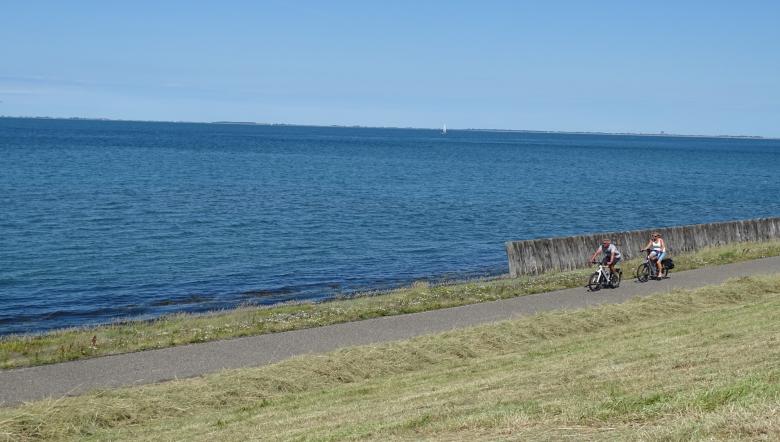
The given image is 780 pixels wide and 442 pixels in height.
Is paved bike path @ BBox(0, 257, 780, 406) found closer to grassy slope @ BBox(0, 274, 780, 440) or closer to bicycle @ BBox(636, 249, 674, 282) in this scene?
grassy slope @ BBox(0, 274, 780, 440)

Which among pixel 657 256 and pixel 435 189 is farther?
pixel 435 189

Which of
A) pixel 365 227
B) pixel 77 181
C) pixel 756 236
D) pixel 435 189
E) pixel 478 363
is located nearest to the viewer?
pixel 478 363

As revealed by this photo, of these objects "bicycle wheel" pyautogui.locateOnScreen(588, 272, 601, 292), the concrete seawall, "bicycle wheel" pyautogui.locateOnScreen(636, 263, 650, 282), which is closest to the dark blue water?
the concrete seawall

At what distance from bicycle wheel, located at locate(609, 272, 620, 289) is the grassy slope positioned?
6345mm

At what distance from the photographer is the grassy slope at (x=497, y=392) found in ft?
30.1

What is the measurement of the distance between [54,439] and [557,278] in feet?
60.6

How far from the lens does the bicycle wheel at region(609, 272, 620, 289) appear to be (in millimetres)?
26562

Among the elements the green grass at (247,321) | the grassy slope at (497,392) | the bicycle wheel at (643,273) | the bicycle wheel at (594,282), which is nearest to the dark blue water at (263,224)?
the green grass at (247,321)

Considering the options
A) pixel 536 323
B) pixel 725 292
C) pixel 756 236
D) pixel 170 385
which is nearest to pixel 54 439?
pixel 170 385

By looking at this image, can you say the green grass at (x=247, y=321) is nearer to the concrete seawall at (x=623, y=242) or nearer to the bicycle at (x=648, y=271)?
the concrete seawall at (x=623, y=242)

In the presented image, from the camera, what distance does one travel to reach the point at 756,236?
3900cm

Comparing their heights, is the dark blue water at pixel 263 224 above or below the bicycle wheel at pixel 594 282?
below

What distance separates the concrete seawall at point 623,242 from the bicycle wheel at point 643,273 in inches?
150

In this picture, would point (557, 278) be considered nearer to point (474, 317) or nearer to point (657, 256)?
point (657, 256)
